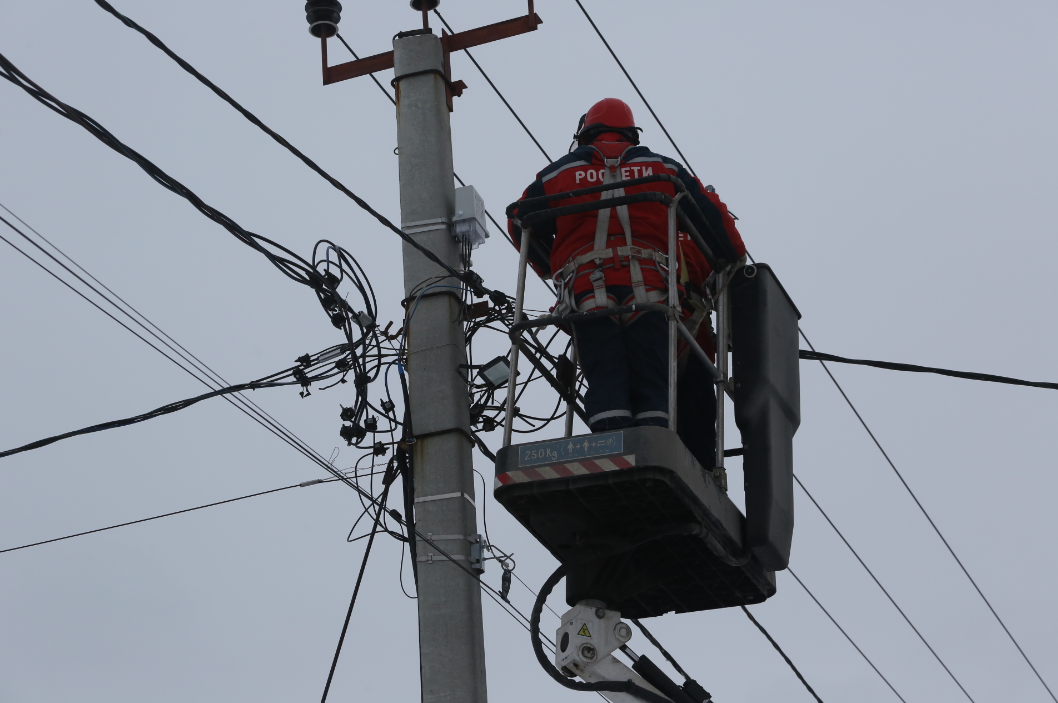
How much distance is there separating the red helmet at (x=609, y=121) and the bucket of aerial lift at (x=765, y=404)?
39.8 inches

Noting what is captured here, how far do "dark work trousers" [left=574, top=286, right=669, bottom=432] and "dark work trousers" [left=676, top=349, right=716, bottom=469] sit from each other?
0.78 m

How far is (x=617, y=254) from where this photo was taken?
8219mm

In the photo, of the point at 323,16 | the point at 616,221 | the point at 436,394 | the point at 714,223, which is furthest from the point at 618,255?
the point at 323,16

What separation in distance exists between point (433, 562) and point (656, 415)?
4.67 ft

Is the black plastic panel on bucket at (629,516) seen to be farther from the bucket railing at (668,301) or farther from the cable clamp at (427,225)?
the cable clamp at (427,225)

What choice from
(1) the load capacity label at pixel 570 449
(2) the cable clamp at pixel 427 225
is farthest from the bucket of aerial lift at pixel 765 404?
(2) the cable clamp at pixel 427 225

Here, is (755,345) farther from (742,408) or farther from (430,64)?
(430,64)

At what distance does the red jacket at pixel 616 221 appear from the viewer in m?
8.30

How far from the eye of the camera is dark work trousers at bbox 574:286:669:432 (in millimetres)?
7930

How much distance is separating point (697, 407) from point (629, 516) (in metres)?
1.08

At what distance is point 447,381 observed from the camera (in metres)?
8.66

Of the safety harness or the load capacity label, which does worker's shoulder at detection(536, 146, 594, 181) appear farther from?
the load capacity label

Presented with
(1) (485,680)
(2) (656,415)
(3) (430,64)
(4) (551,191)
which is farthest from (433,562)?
(3) (430,64)

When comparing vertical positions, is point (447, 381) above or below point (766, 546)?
above
